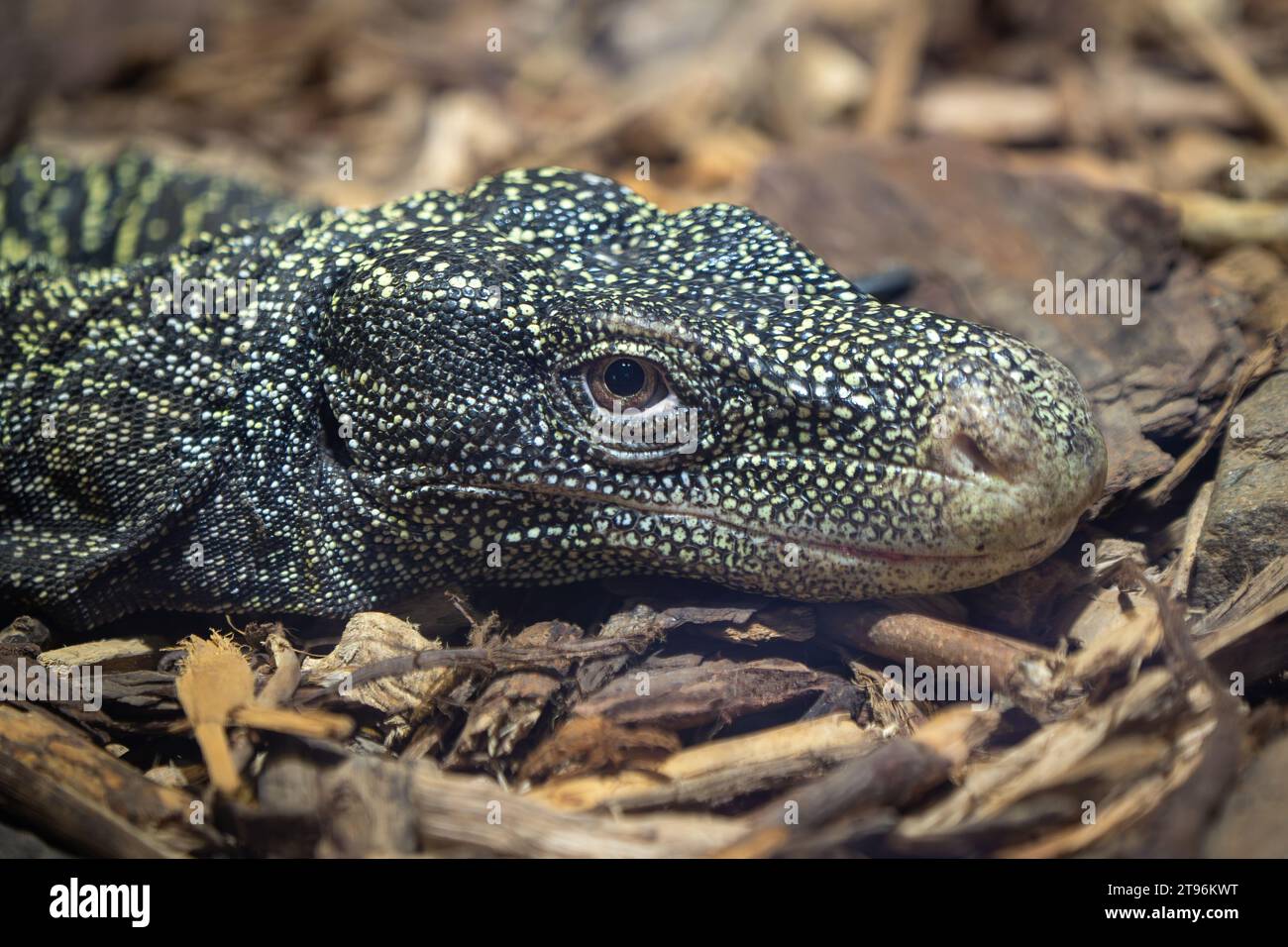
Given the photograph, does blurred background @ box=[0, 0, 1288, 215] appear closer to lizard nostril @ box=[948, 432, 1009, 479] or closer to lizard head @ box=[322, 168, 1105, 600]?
lizard head @ box=[322, 168, 1105, 600]

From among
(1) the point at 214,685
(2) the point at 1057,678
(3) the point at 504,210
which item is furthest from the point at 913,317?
(1) the point at 214,685

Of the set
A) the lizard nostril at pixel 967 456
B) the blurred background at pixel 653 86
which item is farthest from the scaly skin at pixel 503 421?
→ the blurred background at pixel 653 86

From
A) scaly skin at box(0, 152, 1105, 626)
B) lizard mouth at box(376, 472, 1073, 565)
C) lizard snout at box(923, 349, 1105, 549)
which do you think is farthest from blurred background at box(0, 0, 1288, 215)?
lizard snout at box(923, 349, 1105, 549)

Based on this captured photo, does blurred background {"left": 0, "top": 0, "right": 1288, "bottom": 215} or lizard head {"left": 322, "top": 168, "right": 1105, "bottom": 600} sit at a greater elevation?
blurred background {"left": 0, "top": 0, "right": 1288, "bottom": 215}

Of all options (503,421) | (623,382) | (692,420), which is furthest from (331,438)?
(692,420)

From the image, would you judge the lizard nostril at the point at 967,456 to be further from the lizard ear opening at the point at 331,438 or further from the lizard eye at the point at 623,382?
the lizard ear opening at the point at 331,438
